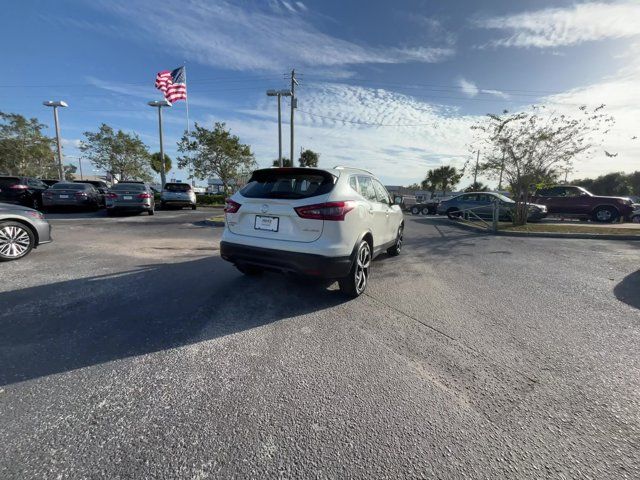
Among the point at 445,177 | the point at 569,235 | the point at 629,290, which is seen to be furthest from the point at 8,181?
the point at 445,177

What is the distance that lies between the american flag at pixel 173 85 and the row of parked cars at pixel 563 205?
68.3 feet

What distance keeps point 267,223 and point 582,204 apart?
698 inches

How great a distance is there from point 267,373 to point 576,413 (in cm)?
221

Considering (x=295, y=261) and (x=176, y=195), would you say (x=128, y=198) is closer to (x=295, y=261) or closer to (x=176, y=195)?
(x=176, y=195)

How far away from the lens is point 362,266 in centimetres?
421

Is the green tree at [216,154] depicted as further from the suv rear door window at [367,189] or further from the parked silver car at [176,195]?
the suv rear door window at [367,189]

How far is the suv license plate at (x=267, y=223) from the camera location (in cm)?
370

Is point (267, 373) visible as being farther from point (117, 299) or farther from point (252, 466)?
point (117, 299)

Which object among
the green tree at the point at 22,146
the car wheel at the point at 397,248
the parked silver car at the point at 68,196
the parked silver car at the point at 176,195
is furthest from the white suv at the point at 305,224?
the green tree at the point at 22,146

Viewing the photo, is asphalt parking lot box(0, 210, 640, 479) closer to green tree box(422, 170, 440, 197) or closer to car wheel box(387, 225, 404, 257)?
car wheel box(387, 225, 404, 257)

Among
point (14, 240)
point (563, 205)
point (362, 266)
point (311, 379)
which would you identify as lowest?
point (311, 379)

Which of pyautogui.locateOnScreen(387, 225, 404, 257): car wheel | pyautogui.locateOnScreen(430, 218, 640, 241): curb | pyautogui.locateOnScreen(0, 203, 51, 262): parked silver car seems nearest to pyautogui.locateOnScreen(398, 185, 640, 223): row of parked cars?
pyautogui.locateOnScreen(430, 218, 640, 241): curb

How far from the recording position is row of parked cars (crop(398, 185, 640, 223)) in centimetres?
1409

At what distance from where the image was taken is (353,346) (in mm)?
2852
